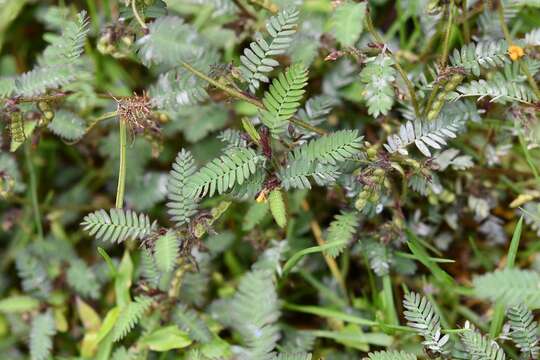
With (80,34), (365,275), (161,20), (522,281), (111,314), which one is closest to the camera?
(522,281)

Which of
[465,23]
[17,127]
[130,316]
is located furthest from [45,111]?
[465,23]

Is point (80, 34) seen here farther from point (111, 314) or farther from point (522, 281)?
point (522, 281)

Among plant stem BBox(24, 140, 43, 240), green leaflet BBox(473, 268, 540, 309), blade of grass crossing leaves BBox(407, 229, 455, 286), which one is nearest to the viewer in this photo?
green leaflet BBox(473, 268, 540, 309)

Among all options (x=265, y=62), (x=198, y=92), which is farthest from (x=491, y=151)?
(x=198, y=92)

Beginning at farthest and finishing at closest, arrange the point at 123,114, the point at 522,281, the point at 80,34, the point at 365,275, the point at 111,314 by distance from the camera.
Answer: the point at 365,275 < the point at 111,314 < the point at 80,34 < the point at 123,114 < the point at 522,281

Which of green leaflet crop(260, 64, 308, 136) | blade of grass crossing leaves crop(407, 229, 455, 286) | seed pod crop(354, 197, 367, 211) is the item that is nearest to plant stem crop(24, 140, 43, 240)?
green leaflet crop(260, 64, 308, 136)

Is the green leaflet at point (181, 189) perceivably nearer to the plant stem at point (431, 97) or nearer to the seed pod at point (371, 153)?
the seed pod at point (371, 153)

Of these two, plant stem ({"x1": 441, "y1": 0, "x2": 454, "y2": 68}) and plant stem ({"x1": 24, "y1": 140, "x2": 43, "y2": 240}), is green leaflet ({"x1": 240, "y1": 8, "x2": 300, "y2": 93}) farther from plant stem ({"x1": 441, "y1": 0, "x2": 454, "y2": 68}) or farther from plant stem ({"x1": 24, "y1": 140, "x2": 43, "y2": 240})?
plant stem ({"x1": 24, "y1": 140, "x2": 43, "y2": 240})
